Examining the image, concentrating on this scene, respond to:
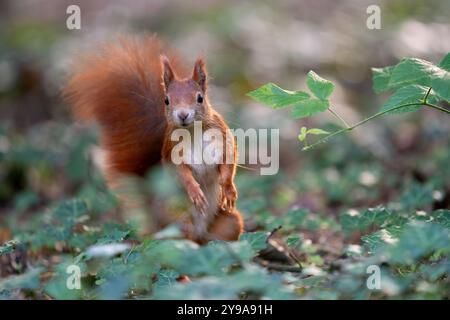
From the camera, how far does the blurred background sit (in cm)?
416

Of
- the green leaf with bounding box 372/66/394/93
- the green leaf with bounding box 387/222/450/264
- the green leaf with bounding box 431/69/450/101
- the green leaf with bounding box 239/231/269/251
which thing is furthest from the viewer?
the green leaf with bounding box 372/66/394/93

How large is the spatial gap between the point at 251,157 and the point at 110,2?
669 cm

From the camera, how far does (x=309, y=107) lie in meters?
2.28

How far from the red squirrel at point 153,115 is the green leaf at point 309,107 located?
44 centimetres

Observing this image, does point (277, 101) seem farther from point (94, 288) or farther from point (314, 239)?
point (314, 239)

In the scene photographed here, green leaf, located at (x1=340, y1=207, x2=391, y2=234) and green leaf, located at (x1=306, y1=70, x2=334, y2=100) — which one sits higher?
green leaf, located at (x1=306, y1=70, x2=334, y2=100)

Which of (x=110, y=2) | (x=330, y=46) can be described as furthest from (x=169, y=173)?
(x=110, y=2)

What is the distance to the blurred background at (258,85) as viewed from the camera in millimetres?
4156

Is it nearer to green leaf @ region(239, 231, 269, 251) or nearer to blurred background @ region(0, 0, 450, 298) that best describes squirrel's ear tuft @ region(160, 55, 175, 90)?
blurred background @ region(0, 0, 450, 298)

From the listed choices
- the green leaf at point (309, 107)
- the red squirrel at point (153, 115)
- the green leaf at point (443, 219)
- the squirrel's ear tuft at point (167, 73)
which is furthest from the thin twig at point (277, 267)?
the squirrel's ear tuft at point (167, 73)

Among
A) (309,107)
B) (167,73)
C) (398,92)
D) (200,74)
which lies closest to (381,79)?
(398,92)

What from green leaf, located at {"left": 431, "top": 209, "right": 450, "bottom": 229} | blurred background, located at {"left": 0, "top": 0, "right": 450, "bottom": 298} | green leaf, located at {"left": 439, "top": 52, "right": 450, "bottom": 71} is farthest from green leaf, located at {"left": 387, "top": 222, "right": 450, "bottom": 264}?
blurred background, located at {"left": 0, "top": 0, "right": 450, "bottom": 298}

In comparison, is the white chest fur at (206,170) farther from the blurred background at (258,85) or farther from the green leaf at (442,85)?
the green leaf at (442,85)

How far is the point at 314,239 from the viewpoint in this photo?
342cm
